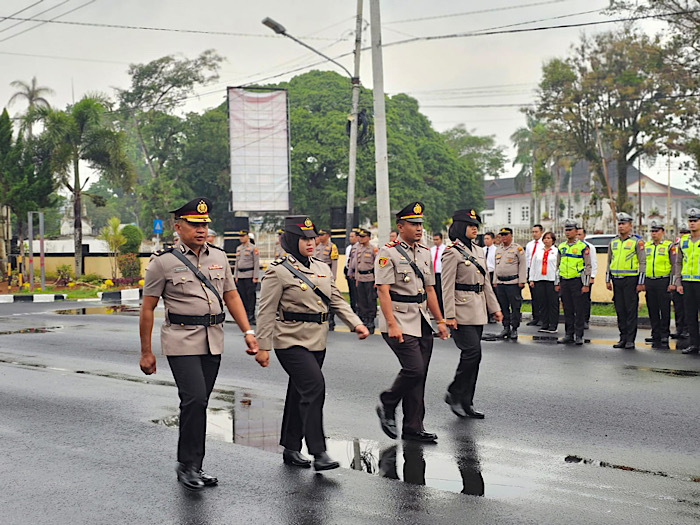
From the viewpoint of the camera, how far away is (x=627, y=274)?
12297mm

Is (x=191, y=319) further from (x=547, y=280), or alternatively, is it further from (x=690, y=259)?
(x=547, y=280)

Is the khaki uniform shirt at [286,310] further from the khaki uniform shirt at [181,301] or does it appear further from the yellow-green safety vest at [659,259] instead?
the yellow-green safety vest at [659,259]

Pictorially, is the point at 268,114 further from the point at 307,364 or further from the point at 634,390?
the point at 307,364

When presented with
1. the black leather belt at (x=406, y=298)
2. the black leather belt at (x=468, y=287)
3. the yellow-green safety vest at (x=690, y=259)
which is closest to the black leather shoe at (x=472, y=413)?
the black leather belt at (x=468, y=287)

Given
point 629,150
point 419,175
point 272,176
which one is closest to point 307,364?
point 272,176

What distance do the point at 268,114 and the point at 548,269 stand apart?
714 inches

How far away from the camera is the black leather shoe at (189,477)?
544cm

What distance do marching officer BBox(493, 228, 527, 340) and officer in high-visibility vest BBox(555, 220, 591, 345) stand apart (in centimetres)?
95

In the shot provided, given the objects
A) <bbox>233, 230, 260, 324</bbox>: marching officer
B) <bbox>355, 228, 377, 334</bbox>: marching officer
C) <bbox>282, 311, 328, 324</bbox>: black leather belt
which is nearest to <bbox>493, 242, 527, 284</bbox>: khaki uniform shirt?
<bbox>355, 228, 377, 334</bbox>: marching officer

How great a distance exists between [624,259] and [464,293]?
220 inches

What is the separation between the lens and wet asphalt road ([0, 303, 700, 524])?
5020 millimetres

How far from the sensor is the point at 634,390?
28.4ft

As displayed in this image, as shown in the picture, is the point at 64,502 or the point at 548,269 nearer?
the point at 64,502

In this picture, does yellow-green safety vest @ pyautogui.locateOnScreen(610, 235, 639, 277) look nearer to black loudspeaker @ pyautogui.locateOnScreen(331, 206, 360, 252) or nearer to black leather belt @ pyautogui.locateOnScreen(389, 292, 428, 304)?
black leather belt @ pyautogui.locateOnScreen(389, 292, 428, 304)
